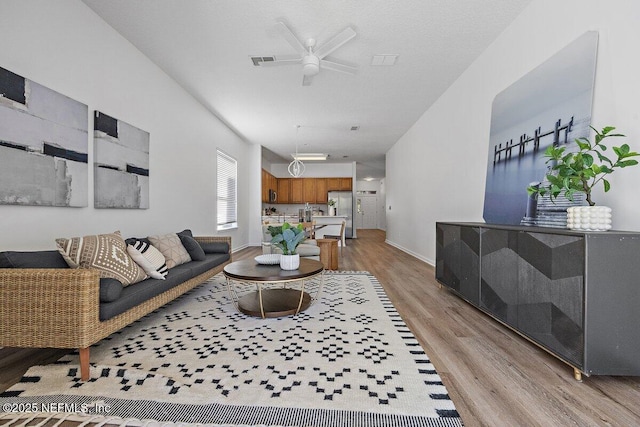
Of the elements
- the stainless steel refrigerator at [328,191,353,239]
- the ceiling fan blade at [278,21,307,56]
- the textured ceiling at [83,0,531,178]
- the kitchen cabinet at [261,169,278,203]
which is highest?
the textured ceiling at [83,0,531,178]

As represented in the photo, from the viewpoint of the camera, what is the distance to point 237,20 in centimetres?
303

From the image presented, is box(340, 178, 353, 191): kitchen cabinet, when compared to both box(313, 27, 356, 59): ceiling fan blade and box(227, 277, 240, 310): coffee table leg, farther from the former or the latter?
box(313, 27, 356, 59): ceiling fan blade

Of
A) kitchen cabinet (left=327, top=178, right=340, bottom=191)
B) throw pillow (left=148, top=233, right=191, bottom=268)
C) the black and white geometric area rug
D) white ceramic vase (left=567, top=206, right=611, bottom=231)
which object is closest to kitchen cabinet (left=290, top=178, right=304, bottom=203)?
kitchen cabinet (left=327, top=178, right=340, bottom=191)

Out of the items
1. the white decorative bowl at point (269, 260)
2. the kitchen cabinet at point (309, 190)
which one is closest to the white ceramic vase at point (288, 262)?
the white decorative bowl at point (269, 260)

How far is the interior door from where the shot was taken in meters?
15.9

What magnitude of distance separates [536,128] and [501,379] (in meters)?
2.17

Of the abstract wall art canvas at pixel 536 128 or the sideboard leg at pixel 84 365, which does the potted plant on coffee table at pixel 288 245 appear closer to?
the sideboard leg at pixel 84 365

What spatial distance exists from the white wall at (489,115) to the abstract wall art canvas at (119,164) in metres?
4.12

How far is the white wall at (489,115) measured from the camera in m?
1.93

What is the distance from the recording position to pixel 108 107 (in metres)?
3.10

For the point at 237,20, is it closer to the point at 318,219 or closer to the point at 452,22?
the point at 452,22

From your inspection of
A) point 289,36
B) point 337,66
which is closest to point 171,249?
point 289,36

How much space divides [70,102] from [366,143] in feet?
22.1

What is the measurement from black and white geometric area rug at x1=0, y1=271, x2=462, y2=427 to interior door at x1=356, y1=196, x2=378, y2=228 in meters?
13.3
